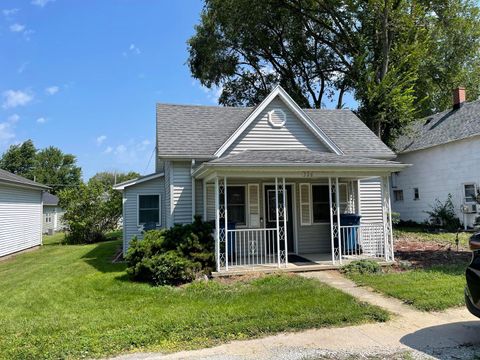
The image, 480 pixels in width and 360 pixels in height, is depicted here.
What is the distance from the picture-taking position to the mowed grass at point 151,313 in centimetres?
529

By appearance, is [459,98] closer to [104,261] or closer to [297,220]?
[297,220]

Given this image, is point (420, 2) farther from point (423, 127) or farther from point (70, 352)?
point (70, 352)

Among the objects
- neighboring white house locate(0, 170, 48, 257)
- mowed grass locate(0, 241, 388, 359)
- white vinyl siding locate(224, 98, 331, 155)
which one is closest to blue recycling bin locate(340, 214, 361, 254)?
white vinyl siding locate(224, 98, 331, 155)

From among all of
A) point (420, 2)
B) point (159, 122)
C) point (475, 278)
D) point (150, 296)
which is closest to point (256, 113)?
point (159, 122)

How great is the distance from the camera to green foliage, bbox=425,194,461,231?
19594 millimetres

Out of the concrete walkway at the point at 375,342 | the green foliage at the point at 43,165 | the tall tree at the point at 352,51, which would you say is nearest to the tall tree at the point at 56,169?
the green foliage at the point at 43,165

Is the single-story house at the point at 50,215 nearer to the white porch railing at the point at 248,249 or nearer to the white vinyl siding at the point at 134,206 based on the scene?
the white vinyl siding at the point at 134,206

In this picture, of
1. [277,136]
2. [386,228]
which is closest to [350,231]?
[386,228]

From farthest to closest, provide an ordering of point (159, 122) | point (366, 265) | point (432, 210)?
point (432, 210) → point (159, 122) → point (366, 265)

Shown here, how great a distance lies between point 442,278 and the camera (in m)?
8.62

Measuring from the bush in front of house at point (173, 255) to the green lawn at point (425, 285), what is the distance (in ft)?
12.6

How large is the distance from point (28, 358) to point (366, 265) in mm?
7821

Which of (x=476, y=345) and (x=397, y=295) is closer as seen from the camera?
(x=476, y=345)

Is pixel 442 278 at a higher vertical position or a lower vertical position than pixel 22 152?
lower
